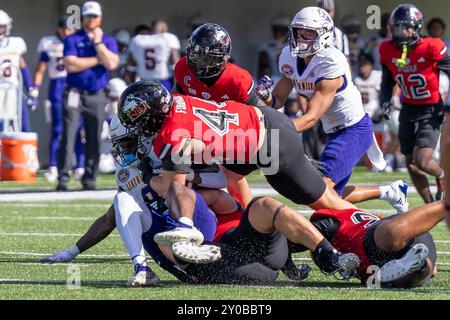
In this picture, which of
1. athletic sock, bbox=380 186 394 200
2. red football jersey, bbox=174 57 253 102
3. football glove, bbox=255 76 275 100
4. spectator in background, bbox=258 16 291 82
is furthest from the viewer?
spectator in background, bbox=258 16 291 82

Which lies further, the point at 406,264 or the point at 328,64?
the point at 328,64

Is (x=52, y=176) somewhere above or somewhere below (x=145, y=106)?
below

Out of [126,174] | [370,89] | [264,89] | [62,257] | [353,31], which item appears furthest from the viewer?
[353,31]

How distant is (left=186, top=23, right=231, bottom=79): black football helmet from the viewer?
23.4 ft

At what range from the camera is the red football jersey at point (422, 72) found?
10.5 meters

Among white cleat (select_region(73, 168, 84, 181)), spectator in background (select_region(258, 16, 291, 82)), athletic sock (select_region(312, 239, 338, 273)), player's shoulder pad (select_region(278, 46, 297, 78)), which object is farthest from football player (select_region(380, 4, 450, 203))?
spectator in background (select_region(258, 16, 291, 82))

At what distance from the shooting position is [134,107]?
19.6 ft

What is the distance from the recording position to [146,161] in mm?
6508

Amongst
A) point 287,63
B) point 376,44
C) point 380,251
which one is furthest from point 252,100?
point 376,44

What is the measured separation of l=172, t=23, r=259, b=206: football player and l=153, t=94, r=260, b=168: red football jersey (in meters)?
1.03

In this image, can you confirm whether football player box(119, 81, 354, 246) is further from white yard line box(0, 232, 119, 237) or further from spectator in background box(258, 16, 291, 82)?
spectator in background box(258, 16, 291, 82)

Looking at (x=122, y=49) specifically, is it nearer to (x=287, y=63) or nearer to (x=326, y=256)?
(x=287, y=63)

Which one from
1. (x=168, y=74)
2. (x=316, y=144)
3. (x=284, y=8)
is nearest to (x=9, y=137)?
(x=168, y=74)

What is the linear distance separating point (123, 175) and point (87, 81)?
598 centimetres
